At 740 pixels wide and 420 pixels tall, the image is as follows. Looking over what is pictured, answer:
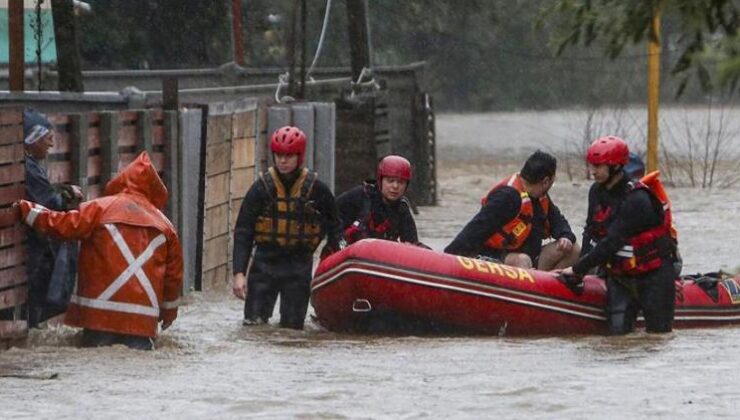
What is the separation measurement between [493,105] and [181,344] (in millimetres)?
45301

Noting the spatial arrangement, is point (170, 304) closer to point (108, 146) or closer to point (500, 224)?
point (108, 146)

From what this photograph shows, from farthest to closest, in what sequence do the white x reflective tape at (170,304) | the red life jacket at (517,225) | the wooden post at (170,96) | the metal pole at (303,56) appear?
1. the metal pole at (303,56)
2. the wooden post at (170,96)
3. the red life jacket at (517,225)
4. the white x reflective tape at (170,304)

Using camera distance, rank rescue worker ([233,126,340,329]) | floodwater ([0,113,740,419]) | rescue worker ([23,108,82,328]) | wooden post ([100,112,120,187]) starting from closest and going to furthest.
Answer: floodwater ([0,113,740,419])
rescue worker ([23,108,82,328])
rescue worker ([233,126,340,329])
wooden post ([100,112,120,187])

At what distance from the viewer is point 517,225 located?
42.1ft

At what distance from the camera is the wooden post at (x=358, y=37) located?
2375 cm

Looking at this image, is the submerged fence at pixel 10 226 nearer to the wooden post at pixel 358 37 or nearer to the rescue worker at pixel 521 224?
the rescue worker at pixel 521 224

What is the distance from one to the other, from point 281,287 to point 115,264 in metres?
1.84

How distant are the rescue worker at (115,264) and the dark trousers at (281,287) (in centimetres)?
141

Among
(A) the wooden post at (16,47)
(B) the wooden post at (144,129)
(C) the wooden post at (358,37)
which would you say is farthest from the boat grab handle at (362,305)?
(C) the wooden post at (358,37)

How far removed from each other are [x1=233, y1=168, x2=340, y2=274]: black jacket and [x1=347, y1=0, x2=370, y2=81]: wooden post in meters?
11.5

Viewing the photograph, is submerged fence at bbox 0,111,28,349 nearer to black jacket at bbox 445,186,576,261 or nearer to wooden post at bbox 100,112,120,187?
wooden post at bbox 100,112,120,187

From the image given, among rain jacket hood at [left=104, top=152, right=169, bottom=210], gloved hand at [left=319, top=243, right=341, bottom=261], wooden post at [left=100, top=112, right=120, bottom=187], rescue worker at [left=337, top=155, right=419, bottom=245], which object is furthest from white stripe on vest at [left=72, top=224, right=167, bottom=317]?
wooden post at [left=100, top=112, right=120, bottom=187]

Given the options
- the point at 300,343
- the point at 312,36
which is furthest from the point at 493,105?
the point at 300,343

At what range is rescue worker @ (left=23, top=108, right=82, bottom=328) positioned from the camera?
10.8 meters
